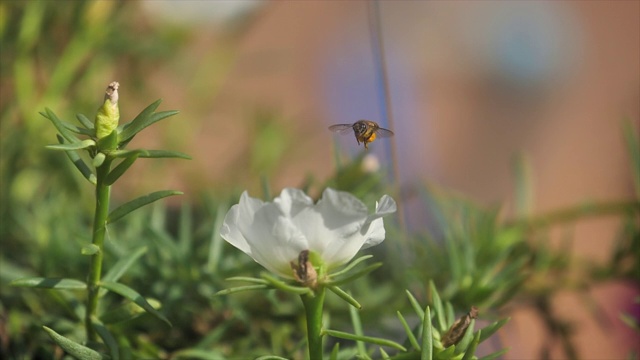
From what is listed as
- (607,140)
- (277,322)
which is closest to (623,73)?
(607,140)

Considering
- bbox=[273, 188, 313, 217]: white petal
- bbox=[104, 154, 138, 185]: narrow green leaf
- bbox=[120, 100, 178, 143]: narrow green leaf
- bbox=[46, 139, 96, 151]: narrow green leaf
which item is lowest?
bbox=[273, 188, 313, 217]: white petal

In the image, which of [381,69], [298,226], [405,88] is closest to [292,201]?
[298,226]

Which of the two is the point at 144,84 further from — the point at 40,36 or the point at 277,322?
the point at 277,322

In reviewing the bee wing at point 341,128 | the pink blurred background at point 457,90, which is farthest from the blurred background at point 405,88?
the bee wing at point 341,128

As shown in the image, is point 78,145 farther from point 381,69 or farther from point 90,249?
point 381,69

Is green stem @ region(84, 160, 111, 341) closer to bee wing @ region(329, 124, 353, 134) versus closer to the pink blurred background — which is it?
bee wing @ region(329, 124, 353, 134)

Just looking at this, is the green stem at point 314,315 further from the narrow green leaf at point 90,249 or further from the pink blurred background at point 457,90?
the pink blurred background at point 457,90

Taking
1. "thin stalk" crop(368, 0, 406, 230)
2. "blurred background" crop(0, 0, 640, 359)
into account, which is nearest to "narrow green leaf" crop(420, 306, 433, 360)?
"thin stalk" crop(368, 0, 406, 230)

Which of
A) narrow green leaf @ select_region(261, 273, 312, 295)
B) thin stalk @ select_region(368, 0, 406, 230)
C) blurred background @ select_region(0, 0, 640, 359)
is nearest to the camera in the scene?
narrow green leaf @ select_region(261, 273, 312, 295)

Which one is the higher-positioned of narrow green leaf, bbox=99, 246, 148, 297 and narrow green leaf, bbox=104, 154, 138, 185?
narrow green leaf, bbox=104, 154, 138, 185
